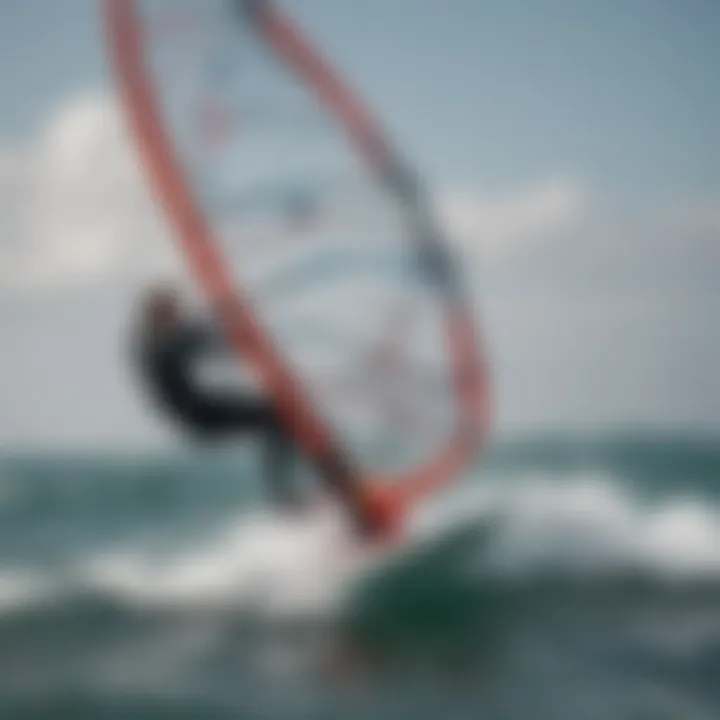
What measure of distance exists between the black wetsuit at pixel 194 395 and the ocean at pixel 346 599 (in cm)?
10

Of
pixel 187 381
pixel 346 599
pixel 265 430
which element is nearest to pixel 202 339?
pixel 187 381

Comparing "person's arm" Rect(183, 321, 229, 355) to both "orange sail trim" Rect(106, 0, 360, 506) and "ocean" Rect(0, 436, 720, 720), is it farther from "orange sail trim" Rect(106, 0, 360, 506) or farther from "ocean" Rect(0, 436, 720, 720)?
"ocean" Rect(0, 436, 720, 720)

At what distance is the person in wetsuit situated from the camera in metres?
3.19

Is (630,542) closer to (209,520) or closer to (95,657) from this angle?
(209,520)

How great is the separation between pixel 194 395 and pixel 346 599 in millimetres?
697

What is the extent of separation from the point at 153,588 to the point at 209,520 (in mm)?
231

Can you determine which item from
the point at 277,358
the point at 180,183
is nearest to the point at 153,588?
the point at 277,358

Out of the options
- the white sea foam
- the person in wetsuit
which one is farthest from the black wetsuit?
the white sea foam

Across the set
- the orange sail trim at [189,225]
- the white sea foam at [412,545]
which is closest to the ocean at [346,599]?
the white sea foam at [412,545]

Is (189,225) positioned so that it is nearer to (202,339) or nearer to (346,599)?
(202,339)

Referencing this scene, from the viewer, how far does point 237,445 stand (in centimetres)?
328

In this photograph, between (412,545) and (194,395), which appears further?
(412,545)

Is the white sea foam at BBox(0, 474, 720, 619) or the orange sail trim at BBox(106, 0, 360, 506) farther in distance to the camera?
the white sea foam at BBox(0, 474, 720, 619)

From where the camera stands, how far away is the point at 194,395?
3227 millimetres
